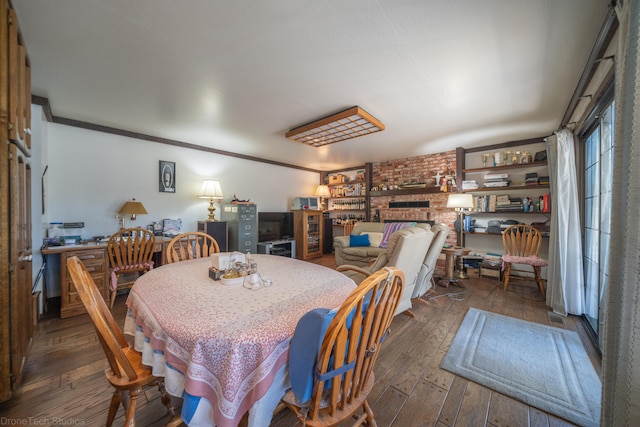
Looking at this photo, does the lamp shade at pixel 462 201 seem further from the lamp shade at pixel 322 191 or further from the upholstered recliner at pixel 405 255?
the lamp shade at pixel 322 191

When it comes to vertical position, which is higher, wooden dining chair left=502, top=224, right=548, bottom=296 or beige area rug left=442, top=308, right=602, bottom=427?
wooden dining chair left=502, top=224, right=548, bottom=296

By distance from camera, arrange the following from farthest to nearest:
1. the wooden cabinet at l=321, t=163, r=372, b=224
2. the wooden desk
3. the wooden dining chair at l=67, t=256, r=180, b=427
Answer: the wooden cabinet at l=321, t=163, r=372, b=224, the wooden desk, the wooden dining chair at l=67, t=256, r=180, b=427

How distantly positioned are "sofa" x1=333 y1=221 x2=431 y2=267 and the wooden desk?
10.8ft

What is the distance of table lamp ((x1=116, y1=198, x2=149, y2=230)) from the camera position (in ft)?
10.8

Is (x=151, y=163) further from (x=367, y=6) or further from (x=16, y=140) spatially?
(x=367, y=6)

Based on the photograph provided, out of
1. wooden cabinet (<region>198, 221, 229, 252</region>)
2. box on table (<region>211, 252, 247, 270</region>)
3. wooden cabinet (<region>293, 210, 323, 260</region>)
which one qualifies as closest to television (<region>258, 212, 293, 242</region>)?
wooden cabinet (<region>293, 210, 323, 260</region>)

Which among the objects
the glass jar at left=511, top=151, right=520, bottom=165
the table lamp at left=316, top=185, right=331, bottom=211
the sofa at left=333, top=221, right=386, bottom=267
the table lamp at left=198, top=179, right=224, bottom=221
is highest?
the glass jar at left=511, top=151, right=520, bottom=165

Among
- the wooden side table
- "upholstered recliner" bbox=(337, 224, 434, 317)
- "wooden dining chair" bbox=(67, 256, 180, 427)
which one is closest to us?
"wooden dining chair" bbox=(67, 256, 180, 427)

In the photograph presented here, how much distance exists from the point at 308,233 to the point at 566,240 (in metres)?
4.39

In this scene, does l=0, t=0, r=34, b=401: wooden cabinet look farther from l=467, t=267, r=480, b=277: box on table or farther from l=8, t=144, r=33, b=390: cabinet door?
l=467, t=267, r=480, b=277: box on table

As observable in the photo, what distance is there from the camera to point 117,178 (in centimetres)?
345

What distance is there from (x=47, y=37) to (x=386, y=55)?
2.39 metres

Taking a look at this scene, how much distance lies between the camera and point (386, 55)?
182 centimetres

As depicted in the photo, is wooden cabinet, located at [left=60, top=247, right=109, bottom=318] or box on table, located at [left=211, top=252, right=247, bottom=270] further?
wooden cabinet, located at [left=60, top=247, right=109, bottom=318]
